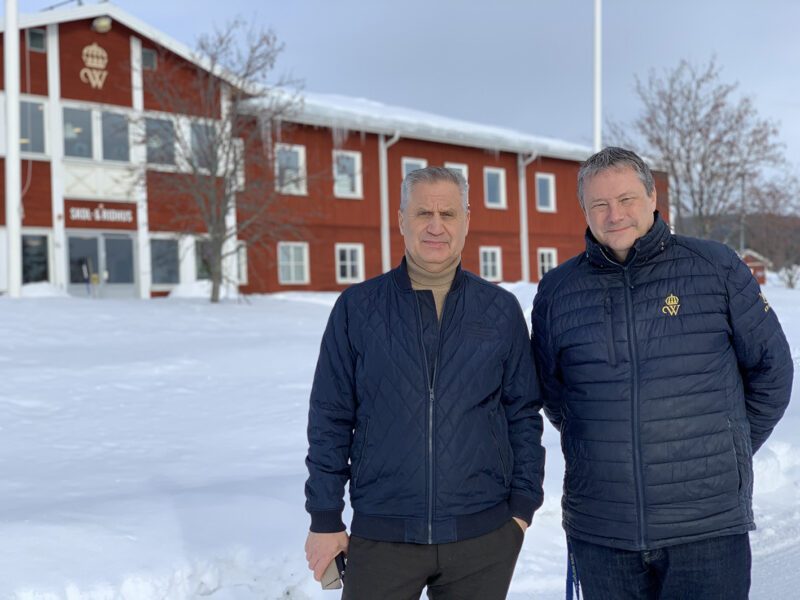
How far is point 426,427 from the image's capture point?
238 cm

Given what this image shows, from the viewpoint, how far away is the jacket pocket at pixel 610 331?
2.43 metres

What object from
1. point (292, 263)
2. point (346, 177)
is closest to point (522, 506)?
point (292, 263)

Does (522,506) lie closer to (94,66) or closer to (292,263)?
(94,66)

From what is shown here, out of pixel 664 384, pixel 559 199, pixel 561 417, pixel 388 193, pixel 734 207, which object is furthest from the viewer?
pixel 559 199

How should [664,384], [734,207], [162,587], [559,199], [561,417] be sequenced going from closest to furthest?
[664,384] < [561,417] < [162,587] < [734,207] < [559,199]

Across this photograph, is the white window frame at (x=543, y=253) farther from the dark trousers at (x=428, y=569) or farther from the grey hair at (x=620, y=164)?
the dark trousers at (x=428, y=569)

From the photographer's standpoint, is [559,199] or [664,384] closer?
[664,384]

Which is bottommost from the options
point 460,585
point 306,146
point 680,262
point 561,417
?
point 460,585

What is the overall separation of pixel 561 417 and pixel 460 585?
628mm

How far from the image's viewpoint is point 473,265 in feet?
85.6

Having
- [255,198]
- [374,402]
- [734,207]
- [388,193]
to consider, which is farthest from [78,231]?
[374,402]

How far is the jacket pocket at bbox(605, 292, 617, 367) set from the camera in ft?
7.98

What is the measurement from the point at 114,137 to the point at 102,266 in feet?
10.1

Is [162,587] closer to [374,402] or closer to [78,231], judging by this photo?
[374,402]
